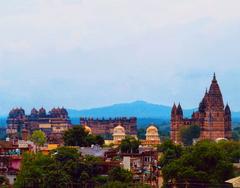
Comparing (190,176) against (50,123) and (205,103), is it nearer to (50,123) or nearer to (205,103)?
(205,103)

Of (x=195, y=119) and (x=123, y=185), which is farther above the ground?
(x=195, y=119)

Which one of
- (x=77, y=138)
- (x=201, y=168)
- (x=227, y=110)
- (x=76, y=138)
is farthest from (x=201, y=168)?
(x=227, y=110)

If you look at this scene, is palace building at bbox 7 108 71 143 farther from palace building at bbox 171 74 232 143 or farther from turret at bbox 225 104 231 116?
turret at bbox 225 104 231 116

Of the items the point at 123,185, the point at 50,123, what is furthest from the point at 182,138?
the point at 123,185

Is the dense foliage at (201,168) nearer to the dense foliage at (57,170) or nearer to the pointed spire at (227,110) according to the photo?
the dense foliage at (57,170)

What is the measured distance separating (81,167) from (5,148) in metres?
17.4

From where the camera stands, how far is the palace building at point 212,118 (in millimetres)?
132250

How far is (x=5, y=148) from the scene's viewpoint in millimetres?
68500

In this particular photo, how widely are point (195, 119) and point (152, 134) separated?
2753 cm

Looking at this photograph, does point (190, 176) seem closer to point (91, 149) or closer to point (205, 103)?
point (91, 149)

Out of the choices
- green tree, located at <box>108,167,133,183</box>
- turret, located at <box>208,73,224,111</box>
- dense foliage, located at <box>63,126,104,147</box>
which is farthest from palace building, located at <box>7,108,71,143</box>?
green tree, located at <box>108,167,133,183</box>

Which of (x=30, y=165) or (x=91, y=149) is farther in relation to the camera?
(x=91, y=149)

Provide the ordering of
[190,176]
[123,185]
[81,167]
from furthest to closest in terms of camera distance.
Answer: [81,167] → [190,176] → [123,185]

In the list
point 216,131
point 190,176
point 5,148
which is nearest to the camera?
point 190,176
